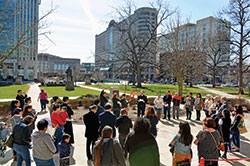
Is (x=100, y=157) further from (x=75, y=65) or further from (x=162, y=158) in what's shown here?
(x=75, y=65)

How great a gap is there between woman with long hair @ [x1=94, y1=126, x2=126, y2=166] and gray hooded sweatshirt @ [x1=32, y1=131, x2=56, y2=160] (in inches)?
41.5

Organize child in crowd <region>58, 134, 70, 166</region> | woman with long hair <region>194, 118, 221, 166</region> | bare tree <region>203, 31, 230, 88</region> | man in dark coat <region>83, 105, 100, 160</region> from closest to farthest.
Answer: woman with long hair <region>194, 118, 221, 166</region>, child in crowd <region>58, 134, 70, 166</region>, man in dark coat <region>83, 105, 100, 160</region>, bare tree <region>203, 31, 230, 88</region>

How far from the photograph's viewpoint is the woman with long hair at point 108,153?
3209mm

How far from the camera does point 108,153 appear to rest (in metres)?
3.22

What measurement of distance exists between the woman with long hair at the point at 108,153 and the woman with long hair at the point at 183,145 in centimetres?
122

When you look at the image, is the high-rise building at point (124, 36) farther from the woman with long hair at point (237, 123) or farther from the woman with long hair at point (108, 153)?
the woman with long hair at point (108, 153)

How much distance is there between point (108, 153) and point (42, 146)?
1.43 meters

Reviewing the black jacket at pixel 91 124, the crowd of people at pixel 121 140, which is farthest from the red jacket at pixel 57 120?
the black jacket at pixel 91 124

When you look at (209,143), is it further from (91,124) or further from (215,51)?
(215,51)

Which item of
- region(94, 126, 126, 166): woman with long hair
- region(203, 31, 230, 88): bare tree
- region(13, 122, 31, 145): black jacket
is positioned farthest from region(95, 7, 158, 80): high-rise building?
region(94, 126, 126, 166): woman with long hair

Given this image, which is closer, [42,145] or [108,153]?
[108,153]

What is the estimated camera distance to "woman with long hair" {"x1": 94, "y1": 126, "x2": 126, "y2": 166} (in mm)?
3209

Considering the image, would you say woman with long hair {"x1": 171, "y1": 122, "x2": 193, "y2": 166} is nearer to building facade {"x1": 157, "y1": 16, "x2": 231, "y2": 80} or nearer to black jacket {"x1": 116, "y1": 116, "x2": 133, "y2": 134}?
black jacket {"x1": 116, "y1": 116, "x2": 133, "y2": 134}

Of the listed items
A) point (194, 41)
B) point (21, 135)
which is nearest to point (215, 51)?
point (194, 41)
